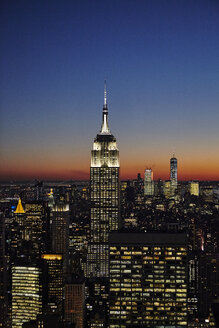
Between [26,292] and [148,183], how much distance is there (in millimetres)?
4421

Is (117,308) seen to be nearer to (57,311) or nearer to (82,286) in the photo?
(57,311)

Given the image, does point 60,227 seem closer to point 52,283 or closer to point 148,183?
point 148,183

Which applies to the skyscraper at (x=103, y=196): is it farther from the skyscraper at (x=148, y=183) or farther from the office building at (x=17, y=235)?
the office building at (x=17, y=235)

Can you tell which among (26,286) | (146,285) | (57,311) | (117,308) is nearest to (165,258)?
(146,285)

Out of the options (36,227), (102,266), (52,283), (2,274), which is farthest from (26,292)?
(36,227)

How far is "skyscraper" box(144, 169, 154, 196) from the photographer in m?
12.9

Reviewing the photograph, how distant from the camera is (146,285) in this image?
8445 mm

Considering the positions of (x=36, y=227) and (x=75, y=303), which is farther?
(x=36, y=227)

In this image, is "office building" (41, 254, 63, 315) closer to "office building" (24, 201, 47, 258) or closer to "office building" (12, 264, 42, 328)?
"office building" (12, 264, 42, 328)

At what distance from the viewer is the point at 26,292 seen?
12.4 metres

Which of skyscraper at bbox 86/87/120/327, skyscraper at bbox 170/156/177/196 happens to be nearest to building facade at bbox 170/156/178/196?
skyscraper at bbox 170/156/177/196

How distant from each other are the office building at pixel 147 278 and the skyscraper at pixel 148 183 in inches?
159

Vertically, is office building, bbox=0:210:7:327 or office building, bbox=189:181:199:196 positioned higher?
office building, bbox=189:181:199:196

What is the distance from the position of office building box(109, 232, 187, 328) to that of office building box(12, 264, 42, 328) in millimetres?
2512
